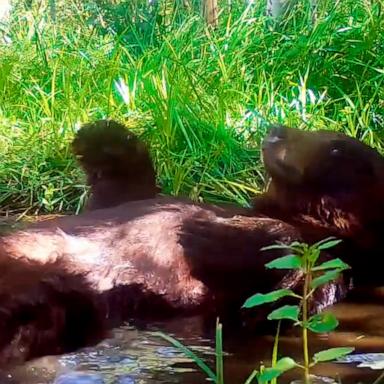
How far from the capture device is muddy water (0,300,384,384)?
1891mm

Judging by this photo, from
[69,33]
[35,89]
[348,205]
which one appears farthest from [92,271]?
[69,33]

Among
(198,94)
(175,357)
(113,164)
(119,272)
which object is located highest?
(198,94)

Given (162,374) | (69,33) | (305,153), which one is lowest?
(162,374)

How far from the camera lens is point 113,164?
113 inches

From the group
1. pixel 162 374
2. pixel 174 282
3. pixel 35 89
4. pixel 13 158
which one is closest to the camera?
pixel 162 374

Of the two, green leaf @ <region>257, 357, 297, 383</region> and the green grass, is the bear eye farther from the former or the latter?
green leaf @ <region>257, 357, 297, 383</region>

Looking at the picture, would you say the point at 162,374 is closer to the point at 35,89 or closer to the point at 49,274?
the point at 49,274

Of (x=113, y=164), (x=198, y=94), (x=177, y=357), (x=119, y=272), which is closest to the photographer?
(x=177, y=357)

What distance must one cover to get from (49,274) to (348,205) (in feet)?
3.33

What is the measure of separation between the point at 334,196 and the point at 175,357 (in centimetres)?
90

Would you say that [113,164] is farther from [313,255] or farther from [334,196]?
[313,255]

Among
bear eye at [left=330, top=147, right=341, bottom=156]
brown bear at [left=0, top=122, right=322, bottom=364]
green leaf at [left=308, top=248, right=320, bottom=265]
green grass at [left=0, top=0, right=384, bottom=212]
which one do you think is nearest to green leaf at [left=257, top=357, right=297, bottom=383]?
green leaf at [left=308, top=248, right=320, bottom=265]

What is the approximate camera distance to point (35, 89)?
16.1 feet

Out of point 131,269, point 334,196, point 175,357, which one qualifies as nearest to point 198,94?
point 334,196
